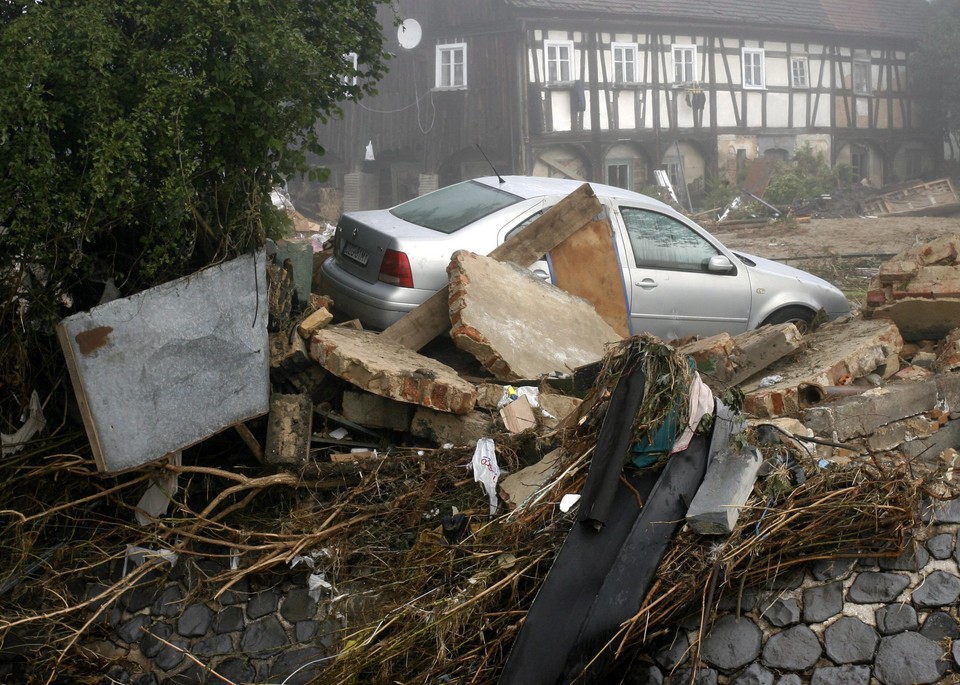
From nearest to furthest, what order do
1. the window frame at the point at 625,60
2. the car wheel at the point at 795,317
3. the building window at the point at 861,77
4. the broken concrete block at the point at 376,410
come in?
the broken concrete block at the point at 376,410
the car wheel at the point at 795,317
the window frame at the point at 625,60
the building window at the point at 861,77

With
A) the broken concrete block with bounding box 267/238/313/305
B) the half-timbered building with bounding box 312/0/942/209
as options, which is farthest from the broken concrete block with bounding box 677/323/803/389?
the half-timbered building with bounding box 312/0/942/209

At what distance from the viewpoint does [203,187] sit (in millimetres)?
5547

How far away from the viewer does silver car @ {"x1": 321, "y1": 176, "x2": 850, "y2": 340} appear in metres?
6.70

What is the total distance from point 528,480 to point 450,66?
2291 centimetres

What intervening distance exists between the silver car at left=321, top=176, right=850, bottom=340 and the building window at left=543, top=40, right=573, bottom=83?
18.3 metres

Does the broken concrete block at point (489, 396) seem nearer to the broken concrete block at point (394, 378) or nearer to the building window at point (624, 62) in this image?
the broken concrete block at point (394, 378)

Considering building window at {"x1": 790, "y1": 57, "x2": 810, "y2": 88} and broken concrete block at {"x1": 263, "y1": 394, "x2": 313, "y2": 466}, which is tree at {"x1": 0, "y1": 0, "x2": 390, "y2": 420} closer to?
broken concrete block at {"x1": 263, "y1": 394, "x2": 313, "y2": 466}

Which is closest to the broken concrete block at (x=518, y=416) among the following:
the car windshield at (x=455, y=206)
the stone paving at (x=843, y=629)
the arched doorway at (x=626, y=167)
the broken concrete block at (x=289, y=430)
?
the broken concrete block at (x=289, y=430)

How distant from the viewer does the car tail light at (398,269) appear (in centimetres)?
662

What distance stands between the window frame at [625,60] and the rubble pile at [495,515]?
70.6 feet

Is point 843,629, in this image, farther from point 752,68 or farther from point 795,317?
point 752,68

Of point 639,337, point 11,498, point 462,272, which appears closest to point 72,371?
point 11,498

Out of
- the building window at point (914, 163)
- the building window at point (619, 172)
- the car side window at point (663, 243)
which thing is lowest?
the building window at point (914, 163)

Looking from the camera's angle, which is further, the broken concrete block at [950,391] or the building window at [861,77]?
the building window at [861,77]
